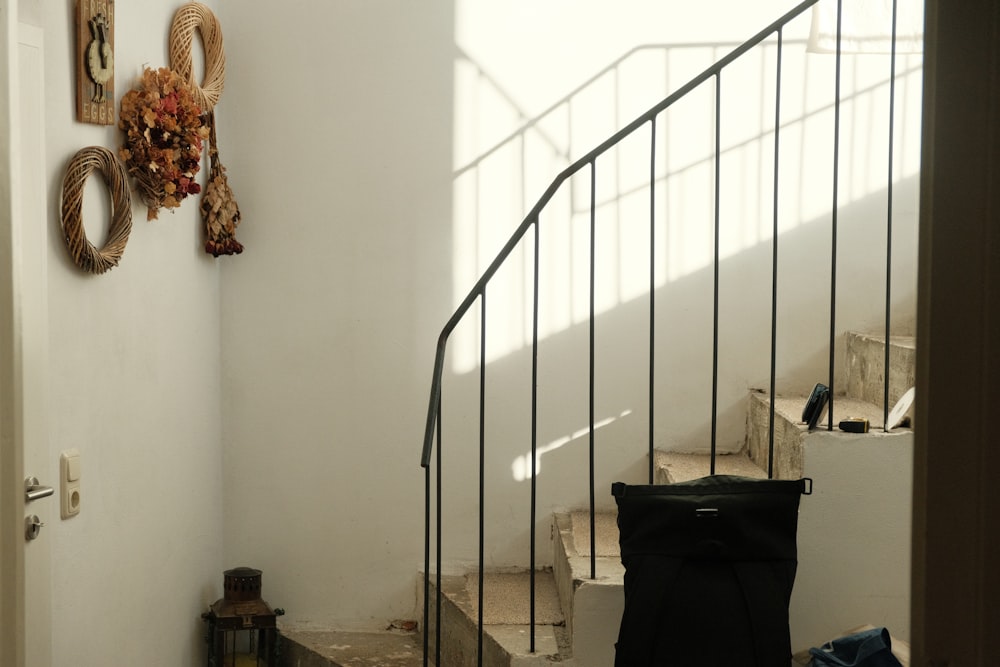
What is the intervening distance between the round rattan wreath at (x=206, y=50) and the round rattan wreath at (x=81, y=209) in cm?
56

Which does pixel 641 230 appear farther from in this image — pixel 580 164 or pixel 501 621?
pixel 501 621

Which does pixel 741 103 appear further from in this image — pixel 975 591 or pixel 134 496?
pixel 975 591

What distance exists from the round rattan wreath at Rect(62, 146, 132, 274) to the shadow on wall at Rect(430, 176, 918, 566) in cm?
138

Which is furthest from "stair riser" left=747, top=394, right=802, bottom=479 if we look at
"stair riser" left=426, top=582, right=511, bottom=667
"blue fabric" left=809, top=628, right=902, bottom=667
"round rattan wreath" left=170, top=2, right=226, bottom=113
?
"round rattan wreath" left=170, top=2, right=226, bottom=113

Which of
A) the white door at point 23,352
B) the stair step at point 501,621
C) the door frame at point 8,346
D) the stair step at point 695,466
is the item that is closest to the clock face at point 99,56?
the white door at point 23,352

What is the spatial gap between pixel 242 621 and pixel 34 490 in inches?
55.5

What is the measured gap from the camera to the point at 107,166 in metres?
2.38

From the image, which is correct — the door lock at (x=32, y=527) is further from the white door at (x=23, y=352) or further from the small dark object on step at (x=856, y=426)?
the small dark object on step at (x=856, y=426)

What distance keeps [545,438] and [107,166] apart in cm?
179

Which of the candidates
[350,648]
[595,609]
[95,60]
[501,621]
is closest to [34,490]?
[95,60]

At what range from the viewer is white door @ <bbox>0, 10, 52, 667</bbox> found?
1.49 m

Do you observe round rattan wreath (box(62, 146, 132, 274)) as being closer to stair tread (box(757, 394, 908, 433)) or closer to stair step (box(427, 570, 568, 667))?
stair step (box(427, 570, 568, 667))

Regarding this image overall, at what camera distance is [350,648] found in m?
3.39

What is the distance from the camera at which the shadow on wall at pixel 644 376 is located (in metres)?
3.38
